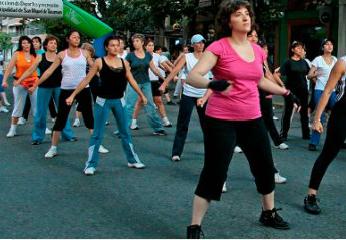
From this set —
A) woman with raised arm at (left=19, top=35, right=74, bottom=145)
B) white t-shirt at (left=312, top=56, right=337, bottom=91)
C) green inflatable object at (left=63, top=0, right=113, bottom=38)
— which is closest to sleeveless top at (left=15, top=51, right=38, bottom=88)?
woman with raised arm at (left=19, top=35, right=74, bottom=145)

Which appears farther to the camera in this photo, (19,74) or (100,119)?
(19,74)

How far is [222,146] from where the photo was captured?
13.4ft

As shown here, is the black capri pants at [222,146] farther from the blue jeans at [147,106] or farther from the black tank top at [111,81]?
the blue jeans at [147,106]

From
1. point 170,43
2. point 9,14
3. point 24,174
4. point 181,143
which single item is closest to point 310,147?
point 181,143

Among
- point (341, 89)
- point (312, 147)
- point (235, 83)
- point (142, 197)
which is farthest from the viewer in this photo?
point (312, 147)

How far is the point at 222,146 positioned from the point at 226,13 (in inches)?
37.0

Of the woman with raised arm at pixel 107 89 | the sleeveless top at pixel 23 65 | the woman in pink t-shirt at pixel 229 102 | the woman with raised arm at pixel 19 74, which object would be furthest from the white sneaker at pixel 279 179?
the sleeveless top at pixel 23 65

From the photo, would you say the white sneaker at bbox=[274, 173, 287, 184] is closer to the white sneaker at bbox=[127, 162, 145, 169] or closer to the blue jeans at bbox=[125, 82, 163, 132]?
the white sneaker at bbox=[127, 162, 145, 169]

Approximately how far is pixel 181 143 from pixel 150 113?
8.21 ft

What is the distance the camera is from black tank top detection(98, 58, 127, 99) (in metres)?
6.61

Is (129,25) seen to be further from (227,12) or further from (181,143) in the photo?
(227,12)

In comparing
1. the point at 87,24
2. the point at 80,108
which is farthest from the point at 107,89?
the point at 87,24

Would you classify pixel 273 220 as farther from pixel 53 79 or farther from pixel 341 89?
pixel 53 79

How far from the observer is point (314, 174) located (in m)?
5.07
